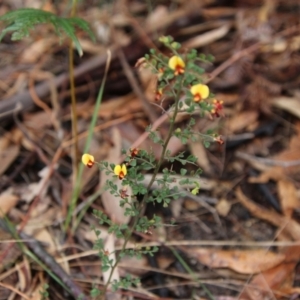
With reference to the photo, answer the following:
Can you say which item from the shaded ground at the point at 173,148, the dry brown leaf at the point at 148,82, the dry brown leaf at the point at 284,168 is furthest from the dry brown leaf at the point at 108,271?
the dry brown leaf at the point at 148,82

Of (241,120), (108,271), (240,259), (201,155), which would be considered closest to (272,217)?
(240,259)

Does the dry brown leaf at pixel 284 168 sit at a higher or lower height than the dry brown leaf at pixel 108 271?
lower

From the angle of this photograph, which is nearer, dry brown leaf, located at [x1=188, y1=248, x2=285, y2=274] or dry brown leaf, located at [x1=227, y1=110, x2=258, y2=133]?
dry brown leaf, located at [x1=188, y1=248, x2=285, y2=274]

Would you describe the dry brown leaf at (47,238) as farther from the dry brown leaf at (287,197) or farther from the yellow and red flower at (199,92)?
the yellow and red flower at (199,92)

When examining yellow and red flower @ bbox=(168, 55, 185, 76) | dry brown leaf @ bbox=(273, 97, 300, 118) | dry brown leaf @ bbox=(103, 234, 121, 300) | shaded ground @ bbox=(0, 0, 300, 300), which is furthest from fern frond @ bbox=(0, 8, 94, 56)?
dry brown leaf @ bbox=(273, 97, 300, 118)

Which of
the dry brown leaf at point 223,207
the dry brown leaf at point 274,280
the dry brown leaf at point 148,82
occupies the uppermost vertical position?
the dry brown leaf at point 148,82

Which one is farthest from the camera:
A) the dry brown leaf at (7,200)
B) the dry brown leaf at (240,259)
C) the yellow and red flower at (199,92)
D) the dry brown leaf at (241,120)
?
the dry brown leaf at (241,120)

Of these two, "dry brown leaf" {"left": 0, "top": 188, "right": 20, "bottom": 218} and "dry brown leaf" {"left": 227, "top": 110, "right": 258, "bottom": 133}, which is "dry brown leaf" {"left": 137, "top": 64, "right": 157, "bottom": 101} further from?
"dry brown leaf" {"left": 0, "top": 188, "right": 20, "bottom": 218}
